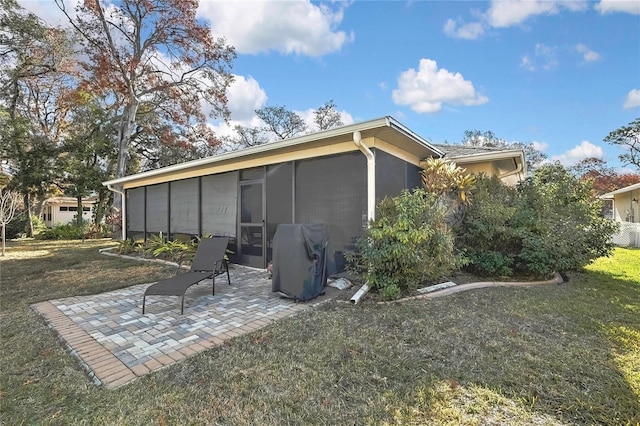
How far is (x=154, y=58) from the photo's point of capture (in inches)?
632

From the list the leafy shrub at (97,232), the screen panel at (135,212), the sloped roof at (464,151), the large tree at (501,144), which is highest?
the large tree at (501,144)

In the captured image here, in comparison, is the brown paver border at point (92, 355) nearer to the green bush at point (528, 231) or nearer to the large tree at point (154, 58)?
the green bush at point (528, 231)

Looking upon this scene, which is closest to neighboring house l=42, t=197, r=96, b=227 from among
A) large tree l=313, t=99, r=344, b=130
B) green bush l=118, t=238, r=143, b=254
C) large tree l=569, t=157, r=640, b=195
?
large tree l=313, t=99, r=344, b=130

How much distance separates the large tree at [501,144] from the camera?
30.3 metres

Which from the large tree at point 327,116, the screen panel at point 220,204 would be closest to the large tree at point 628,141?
the large tree at point 327,116

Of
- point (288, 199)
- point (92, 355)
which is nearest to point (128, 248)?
point (288, 199)

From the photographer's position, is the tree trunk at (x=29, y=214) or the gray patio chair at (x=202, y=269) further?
the tree trunk at (x=29, y=214)

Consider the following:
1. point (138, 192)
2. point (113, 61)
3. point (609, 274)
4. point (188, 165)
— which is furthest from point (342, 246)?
point (113, 61)

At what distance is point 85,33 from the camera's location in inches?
575

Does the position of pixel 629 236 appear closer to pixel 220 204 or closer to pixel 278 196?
pixel 278 196

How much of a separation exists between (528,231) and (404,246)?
3213 millimetres

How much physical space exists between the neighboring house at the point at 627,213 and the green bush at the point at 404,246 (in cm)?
1091

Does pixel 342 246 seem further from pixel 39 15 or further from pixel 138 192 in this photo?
pixel 39 15

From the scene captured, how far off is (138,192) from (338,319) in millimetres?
10309
